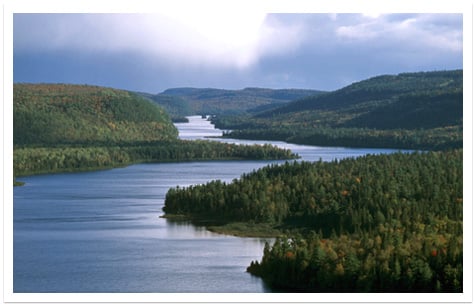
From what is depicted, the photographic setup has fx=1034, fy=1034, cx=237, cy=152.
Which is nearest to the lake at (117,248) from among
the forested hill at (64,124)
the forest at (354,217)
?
the forest at (354,217)

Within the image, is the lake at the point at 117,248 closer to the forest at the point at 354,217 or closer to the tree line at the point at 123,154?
the forest at the point at 354,217

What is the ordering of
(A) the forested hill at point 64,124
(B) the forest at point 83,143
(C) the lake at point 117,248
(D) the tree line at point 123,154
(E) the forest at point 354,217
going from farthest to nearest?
→ 1. (A) the forested hill at point 64,124
2. (B) the forest at point 83,143
3. (D) the tree line at point 123,154
4. (C) the lake at point 117,248
5. (E) the forest at point 354,217

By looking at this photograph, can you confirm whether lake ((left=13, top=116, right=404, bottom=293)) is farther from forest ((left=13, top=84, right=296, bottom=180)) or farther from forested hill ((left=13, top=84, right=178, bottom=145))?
forested hill ((left=13, top=84, right=178, bottom=145))

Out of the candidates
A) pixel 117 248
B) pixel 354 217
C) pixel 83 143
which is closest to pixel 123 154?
pixel 83 143

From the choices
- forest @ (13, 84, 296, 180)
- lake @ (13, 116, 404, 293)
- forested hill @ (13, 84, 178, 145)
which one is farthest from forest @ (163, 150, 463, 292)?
forested hill @ (13, 84, 178, 145)
